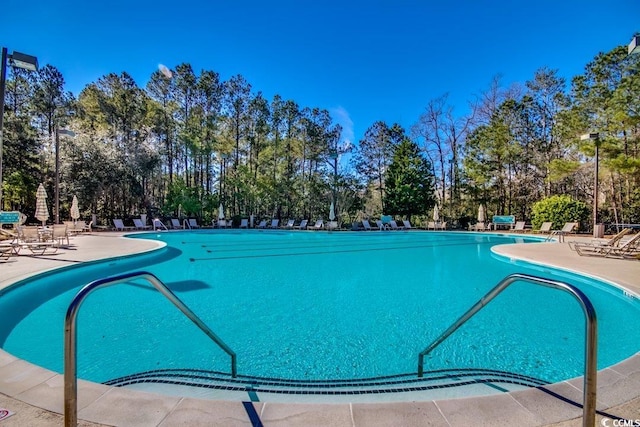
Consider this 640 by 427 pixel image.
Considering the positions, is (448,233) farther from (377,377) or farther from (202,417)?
(202,417)

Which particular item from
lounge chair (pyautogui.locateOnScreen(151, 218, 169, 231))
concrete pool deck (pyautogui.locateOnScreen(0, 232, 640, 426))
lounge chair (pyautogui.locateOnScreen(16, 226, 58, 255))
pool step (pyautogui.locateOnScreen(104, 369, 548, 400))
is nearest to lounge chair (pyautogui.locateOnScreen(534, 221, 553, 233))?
pool step (pyautogui.locateOnScreen(104, 369, 548, 400))

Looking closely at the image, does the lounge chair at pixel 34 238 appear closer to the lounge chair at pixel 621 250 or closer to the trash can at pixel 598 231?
the lounge chair at pixel 621 250

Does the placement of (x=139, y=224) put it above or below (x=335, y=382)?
above

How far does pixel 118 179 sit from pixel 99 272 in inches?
614

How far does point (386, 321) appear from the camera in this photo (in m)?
4.59

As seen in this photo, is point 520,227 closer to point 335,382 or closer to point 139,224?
point 335,382

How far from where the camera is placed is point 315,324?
450cm

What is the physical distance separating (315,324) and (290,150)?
2287 centimetres

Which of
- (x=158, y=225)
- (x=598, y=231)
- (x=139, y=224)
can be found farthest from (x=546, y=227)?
(x=139, y=224)

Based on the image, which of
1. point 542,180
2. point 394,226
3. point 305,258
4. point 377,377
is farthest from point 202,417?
point 542,180

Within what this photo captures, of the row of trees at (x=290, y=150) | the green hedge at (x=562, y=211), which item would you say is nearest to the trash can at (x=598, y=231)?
the green hedge at (x=562, y=211)

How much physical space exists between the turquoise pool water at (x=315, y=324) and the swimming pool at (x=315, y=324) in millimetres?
20

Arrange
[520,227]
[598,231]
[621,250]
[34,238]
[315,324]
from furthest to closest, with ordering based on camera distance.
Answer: [520,227] < [598,231] < [34,238] < [621,250] < [315,324]

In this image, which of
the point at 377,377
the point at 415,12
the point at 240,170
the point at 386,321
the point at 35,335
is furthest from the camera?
the point at 240,170
